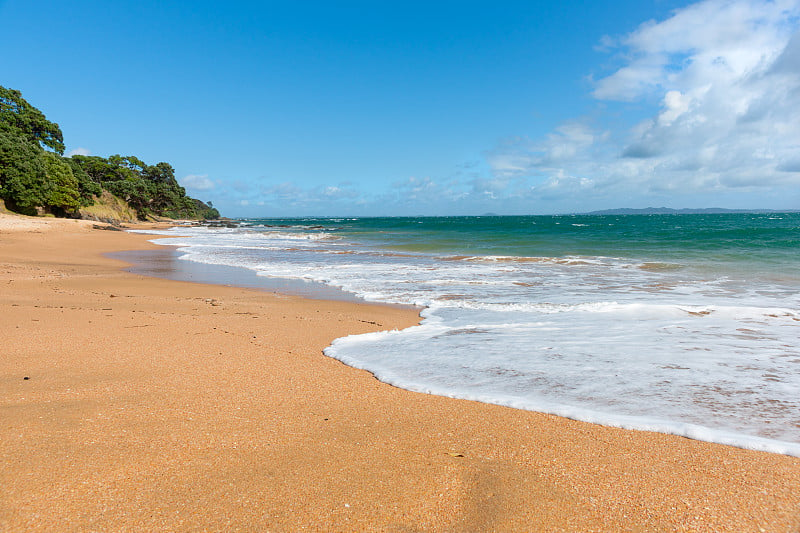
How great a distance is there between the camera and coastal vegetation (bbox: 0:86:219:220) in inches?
1385

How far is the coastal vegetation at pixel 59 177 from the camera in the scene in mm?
35188

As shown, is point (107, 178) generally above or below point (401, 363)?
above

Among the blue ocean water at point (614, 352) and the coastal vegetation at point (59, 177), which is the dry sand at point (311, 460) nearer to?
the blue ocean water at point (614, 352)

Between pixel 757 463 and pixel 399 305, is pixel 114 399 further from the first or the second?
pixel 399 305

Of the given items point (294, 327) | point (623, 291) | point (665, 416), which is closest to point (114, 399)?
point (294, 327)

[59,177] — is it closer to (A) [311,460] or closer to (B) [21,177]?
(B) [21,177]

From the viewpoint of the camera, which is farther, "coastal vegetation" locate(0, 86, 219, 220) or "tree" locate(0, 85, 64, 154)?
"tree" locate(0, 85, 64, 154)

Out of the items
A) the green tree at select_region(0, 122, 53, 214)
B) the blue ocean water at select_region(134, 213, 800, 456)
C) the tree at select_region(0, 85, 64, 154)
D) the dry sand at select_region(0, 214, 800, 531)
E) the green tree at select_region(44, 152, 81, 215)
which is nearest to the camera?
the dry sand at select_region(0, 214, 800, 531)

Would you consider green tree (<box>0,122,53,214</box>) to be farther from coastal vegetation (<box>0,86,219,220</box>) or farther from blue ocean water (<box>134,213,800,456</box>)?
blue ocean water (<box>134,213,800,456</box>)

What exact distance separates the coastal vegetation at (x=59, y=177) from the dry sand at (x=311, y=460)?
41772mm

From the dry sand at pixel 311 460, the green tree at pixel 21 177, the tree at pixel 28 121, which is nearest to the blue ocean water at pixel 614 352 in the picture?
the dry sand at pixel 311 460

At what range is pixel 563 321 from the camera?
6.97 meters

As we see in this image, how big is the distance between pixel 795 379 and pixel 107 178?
81402 mm

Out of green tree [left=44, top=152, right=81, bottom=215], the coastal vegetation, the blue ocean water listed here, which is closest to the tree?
the coastal vegetation
